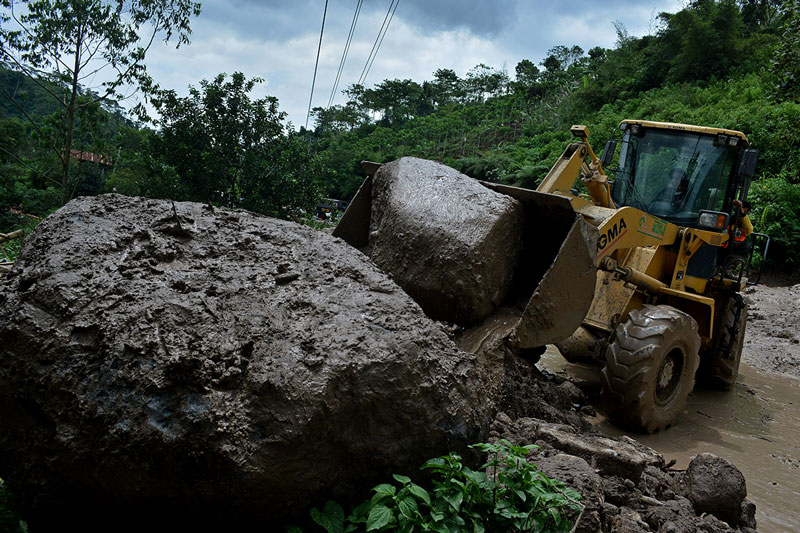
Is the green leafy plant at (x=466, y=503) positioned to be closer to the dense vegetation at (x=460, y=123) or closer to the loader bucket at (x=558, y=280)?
the loader bucket at (x=558, y=280)

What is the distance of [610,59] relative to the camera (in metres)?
36.2

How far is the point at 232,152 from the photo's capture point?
1207 centimetres

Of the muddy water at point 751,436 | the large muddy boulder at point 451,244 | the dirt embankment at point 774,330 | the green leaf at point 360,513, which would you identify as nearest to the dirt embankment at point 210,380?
the green leaf at point 360,513

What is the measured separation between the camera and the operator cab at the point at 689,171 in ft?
20.5

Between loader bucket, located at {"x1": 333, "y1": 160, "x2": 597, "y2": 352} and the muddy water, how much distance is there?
172 cm

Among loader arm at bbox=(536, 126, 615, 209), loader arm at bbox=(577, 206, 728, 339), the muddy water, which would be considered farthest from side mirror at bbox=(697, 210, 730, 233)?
the muddy water

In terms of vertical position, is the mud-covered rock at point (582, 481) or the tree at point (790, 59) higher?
the tree at point (790, 59)

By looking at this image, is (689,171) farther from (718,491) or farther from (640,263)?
(718,491)

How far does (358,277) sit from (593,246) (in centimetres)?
184

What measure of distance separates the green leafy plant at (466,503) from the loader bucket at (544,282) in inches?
53.5

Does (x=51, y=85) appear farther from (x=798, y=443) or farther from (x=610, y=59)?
(x=610, y=59)

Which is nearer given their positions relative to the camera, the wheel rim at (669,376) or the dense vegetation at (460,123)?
the wheel rim at (669,376)

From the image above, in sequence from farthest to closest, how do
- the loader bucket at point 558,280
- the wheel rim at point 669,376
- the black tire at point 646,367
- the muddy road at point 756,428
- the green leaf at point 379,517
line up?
1. the wheel rim at point 669,376
2. the black tire at point 646,367
3. the muddy road at point 756,428
4. the loader bucket at point 558,280
5. the green leaf at point 379,517

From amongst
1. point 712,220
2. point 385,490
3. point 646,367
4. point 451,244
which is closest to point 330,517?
point 385,490
